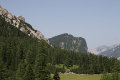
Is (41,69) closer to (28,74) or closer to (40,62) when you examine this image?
(40,62)

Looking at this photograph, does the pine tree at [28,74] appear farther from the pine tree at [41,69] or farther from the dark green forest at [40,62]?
the pine tree at [41,69]

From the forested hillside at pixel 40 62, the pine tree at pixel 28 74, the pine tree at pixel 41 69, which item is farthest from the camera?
the pine tree at pixel 28 74

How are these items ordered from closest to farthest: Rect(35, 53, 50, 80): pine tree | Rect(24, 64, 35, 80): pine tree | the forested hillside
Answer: Rect(35, 53, 50, 80): pine tree → the forested hillside → Rect(24, 64, 35, 80): pine tree

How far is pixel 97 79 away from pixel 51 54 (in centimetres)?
7351

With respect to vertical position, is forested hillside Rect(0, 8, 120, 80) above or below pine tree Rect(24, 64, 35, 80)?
above

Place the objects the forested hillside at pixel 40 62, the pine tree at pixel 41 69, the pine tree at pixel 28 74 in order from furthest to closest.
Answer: the pine tree at pixel 28 74 < the forested hillside at pixel 40 62 < the pine tree at pixel 41 69

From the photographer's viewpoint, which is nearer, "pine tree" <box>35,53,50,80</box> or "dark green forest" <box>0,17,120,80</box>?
"pine tree" <box>35,53,50,80</box>

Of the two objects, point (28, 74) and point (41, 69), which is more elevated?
point (41, 69)

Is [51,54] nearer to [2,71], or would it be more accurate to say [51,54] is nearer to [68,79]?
[68,79]

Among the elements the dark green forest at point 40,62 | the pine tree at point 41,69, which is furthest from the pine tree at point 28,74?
the pine tree at point 41,69

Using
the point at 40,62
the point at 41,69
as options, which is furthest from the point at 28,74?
the point at 40,62

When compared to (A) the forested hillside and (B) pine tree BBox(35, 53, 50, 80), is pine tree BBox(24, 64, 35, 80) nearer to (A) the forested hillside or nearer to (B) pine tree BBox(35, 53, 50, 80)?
(A) the forested hillside

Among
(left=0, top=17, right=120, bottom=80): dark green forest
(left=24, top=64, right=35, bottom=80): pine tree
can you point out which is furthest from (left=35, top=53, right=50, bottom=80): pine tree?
(left=24, top=64, right=35, bottom=80): pine tree

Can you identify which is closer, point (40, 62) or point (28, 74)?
point (40, 62)
